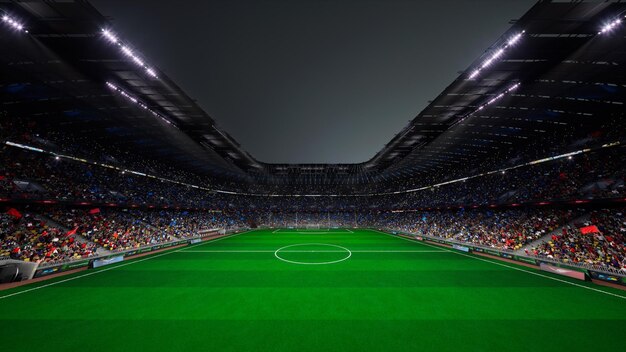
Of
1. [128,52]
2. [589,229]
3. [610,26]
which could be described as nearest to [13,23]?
[128,52]

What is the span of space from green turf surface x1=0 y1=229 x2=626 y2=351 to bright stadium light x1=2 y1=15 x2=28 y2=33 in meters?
13.3

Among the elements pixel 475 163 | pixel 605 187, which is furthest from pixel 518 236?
pixel 475 163

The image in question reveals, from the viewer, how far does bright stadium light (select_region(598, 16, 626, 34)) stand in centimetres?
1025

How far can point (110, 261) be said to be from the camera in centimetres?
1759

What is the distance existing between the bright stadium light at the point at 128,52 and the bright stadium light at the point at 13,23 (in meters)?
3.37

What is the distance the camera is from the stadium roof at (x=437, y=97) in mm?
10828

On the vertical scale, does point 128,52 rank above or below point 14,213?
above

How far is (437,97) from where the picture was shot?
60.7 feet

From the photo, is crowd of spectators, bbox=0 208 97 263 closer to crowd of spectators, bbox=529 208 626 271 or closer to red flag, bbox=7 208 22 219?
red flag, bbox=7 208 22 219

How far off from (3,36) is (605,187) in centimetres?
3994

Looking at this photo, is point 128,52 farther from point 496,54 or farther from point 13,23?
point 496,54

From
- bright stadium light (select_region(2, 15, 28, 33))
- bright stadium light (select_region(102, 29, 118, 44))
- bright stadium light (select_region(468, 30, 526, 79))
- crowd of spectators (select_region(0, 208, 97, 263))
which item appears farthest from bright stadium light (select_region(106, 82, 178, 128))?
bright stadium light (select_region(468, 30, 526, 79))

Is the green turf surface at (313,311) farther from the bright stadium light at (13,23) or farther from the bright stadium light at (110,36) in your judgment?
the bright stadium light at (110,36)

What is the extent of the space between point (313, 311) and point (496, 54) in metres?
17.4
